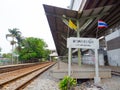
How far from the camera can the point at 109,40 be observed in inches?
1390

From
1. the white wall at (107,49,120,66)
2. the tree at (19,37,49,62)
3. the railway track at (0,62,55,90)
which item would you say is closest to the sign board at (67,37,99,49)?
the railway track at (0,62,55,90)

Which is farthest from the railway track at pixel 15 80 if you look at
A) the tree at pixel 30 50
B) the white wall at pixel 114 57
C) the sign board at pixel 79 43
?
the tree at pixel 30 50

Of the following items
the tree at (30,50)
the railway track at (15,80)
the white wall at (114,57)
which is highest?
the tree at (30,50)

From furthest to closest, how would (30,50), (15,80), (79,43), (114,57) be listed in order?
(30,50), (114,57), (15,80), (79,43)

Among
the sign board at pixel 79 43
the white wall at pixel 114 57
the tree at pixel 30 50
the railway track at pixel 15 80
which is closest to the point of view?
the railway track at pixel 15 80

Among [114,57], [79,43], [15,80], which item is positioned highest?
[79,43]

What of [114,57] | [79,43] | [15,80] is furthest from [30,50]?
[79,43]

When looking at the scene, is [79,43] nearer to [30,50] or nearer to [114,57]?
[114,57]

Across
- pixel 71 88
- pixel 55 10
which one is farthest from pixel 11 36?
pixel 71 88

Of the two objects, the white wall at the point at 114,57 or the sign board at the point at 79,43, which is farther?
the white wall at the point at 114,57

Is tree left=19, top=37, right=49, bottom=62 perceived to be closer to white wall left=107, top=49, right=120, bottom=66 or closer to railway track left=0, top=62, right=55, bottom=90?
white wall left=107, top=49, right=120, bottom=66

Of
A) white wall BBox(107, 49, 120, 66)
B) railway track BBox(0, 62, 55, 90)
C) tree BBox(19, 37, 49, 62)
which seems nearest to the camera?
railway track BBox(0, 62, 55, 90)

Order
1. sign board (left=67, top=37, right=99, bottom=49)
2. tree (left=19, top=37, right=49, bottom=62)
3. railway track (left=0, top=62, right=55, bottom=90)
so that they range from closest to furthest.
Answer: railway track (left=0, top=62, right=55, bottom=90)
sign board (left=67, top=37, right=99, bottom=49)
tree (left=19, top=37, right=49, bottom=62)

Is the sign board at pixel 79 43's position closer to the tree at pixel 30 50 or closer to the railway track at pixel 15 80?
the railway track at pixel 15 80
